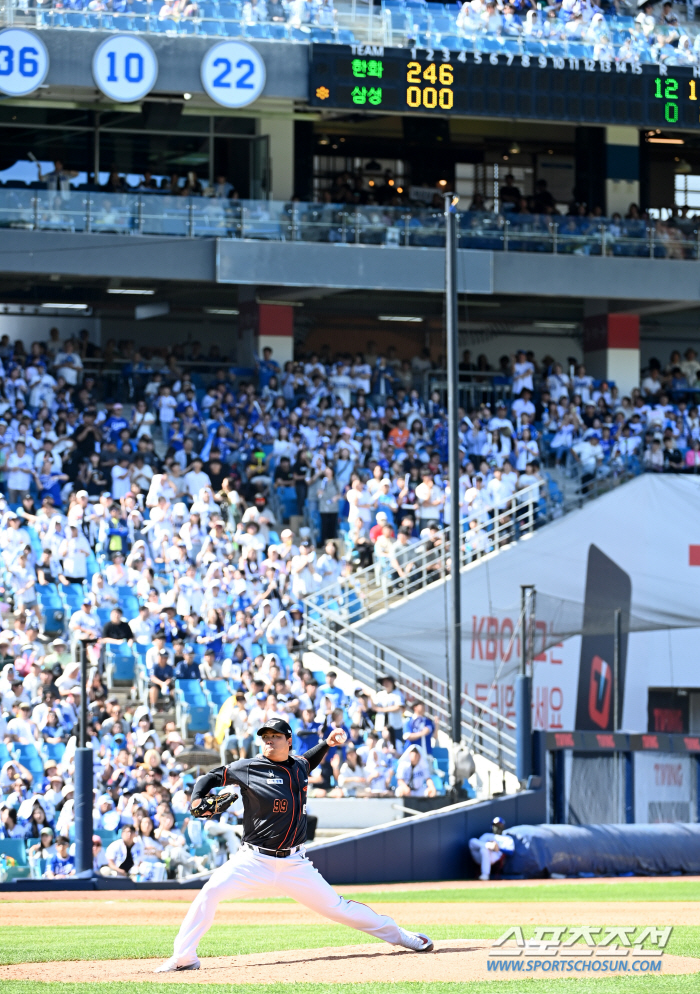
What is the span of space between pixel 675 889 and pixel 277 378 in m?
12.5

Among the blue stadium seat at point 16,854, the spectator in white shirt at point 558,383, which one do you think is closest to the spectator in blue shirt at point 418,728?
the blue stadium seat at point 16,854

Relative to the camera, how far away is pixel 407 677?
2069 centimetres

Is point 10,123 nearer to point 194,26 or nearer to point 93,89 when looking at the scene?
point 93,89

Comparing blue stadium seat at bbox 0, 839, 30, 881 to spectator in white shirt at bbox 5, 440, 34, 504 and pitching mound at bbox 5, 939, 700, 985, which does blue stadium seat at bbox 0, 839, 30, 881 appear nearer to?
pitching mound at bbox 5, 939, 700, 985

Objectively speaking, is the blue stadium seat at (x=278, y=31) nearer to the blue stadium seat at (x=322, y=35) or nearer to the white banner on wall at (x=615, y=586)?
the blue stadium seat at (x=322, y=35)

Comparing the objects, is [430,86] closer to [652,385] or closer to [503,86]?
[503,86]

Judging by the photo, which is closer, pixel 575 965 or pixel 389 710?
pixel 575 965

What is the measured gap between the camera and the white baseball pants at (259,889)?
845cm

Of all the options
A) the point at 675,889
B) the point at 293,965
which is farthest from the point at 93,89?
the point at 293,965

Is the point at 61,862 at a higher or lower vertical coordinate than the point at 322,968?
lower

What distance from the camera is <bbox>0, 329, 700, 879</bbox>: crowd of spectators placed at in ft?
57.1

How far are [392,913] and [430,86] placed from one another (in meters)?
17.2

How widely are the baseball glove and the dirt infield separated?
15.2ft

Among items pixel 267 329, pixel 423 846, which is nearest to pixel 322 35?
pixel 267 329
